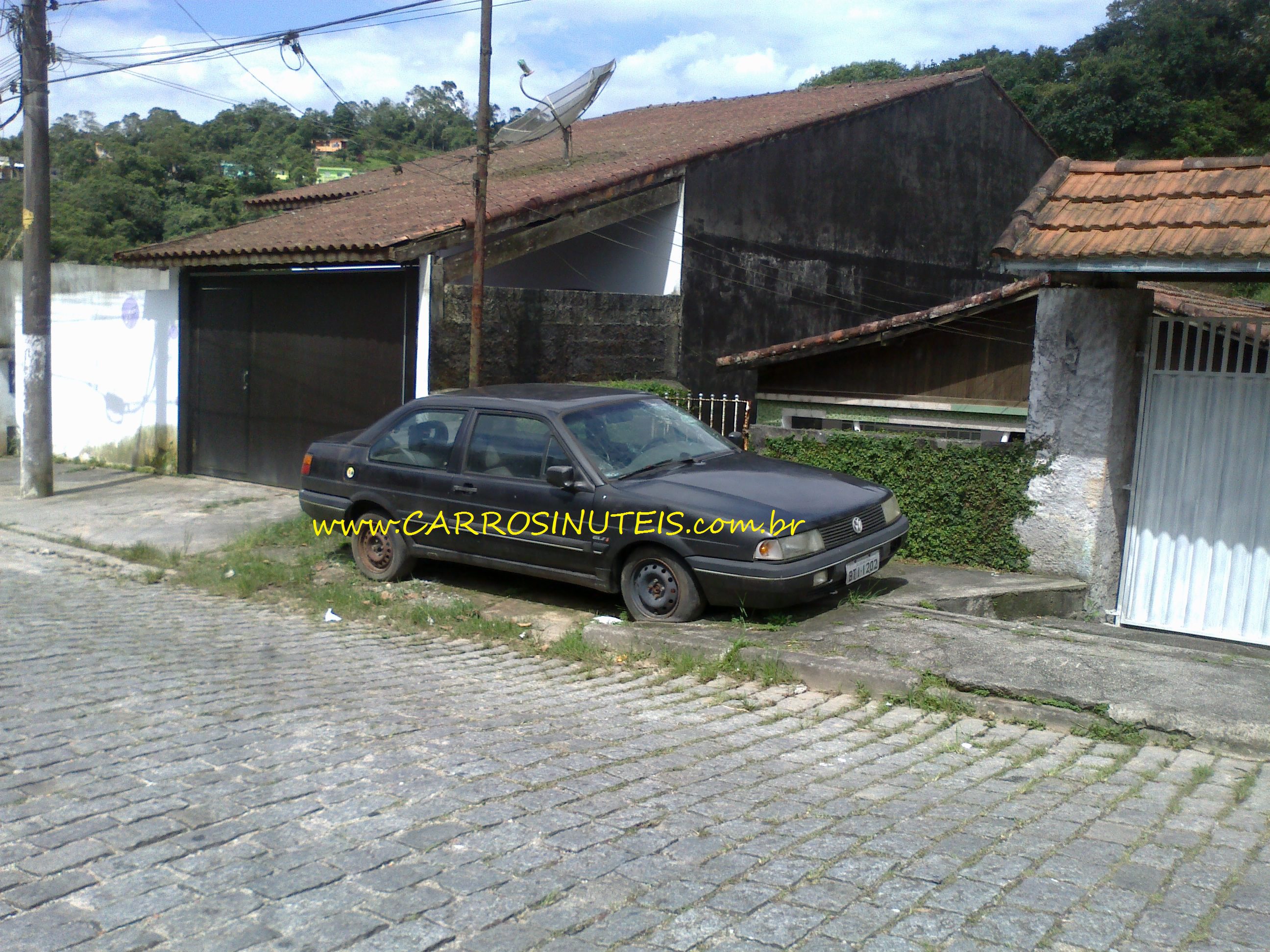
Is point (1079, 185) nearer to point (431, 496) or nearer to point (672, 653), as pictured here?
point (672, 653)

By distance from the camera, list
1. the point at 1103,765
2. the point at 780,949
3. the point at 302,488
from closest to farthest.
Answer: the point at 780,949
the point at 1103,765
the point at 302,488

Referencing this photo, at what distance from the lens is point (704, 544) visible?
6840mm

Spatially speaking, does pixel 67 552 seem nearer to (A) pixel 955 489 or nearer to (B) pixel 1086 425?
(A) pixel 955 489

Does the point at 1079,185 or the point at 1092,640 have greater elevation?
the point at 1079,185

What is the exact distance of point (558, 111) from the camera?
1418cm

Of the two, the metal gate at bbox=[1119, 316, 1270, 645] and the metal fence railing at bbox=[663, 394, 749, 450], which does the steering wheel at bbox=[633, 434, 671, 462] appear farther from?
the metal fence railing at bbox=[663, 394, 749, 450]

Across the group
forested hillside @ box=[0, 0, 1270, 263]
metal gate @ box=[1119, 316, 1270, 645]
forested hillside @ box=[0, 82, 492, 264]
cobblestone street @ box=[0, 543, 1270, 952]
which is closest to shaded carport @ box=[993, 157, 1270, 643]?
metal gate @ box=[1119, 316, 1270, 645]

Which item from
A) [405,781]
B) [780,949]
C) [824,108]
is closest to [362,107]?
[824,108]

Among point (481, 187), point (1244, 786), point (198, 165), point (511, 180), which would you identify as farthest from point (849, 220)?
point (198, 165)

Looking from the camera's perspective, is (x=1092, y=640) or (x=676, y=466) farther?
(x=676, y=466)

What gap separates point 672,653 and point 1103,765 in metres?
2.55

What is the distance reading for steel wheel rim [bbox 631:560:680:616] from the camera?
7.10m

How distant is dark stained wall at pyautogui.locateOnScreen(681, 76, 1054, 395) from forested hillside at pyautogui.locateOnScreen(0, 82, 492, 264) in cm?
790

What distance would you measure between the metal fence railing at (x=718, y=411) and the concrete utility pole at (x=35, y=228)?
24.5 feet
